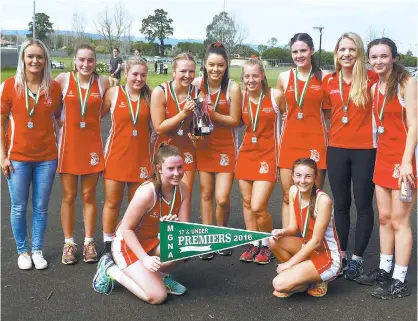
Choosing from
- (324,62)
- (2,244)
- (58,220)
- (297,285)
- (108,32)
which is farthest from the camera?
(324,62)

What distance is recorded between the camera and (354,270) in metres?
4.53

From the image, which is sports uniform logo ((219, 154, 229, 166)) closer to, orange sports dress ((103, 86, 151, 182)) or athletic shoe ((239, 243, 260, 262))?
orange sports dress ((103, 86, 151, 182))

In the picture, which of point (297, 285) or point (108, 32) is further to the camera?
point (108, 32)

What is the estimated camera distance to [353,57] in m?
4.40

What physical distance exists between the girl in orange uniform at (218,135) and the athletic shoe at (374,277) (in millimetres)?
1430

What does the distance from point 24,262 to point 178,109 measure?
2018mm

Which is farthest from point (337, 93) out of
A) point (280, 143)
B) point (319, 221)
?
point (319, 221)

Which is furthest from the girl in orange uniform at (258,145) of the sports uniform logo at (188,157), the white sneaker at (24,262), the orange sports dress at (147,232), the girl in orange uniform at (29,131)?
the white sneaker at (24,262)

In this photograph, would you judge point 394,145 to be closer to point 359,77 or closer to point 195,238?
point 359,77

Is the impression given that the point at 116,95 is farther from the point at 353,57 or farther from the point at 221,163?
the point at 353,57

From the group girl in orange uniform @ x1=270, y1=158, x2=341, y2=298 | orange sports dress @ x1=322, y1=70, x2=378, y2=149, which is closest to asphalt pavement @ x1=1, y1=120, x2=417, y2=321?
girl in orange uniform @ x1=270, y1=158, x2=341, y2=298

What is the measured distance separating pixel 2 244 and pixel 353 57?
3.94m

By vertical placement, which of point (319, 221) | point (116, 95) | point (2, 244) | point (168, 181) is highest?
point (116, 95)

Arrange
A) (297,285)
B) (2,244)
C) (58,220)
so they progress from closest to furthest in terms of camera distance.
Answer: (297,285), (2,244), (58,220)
